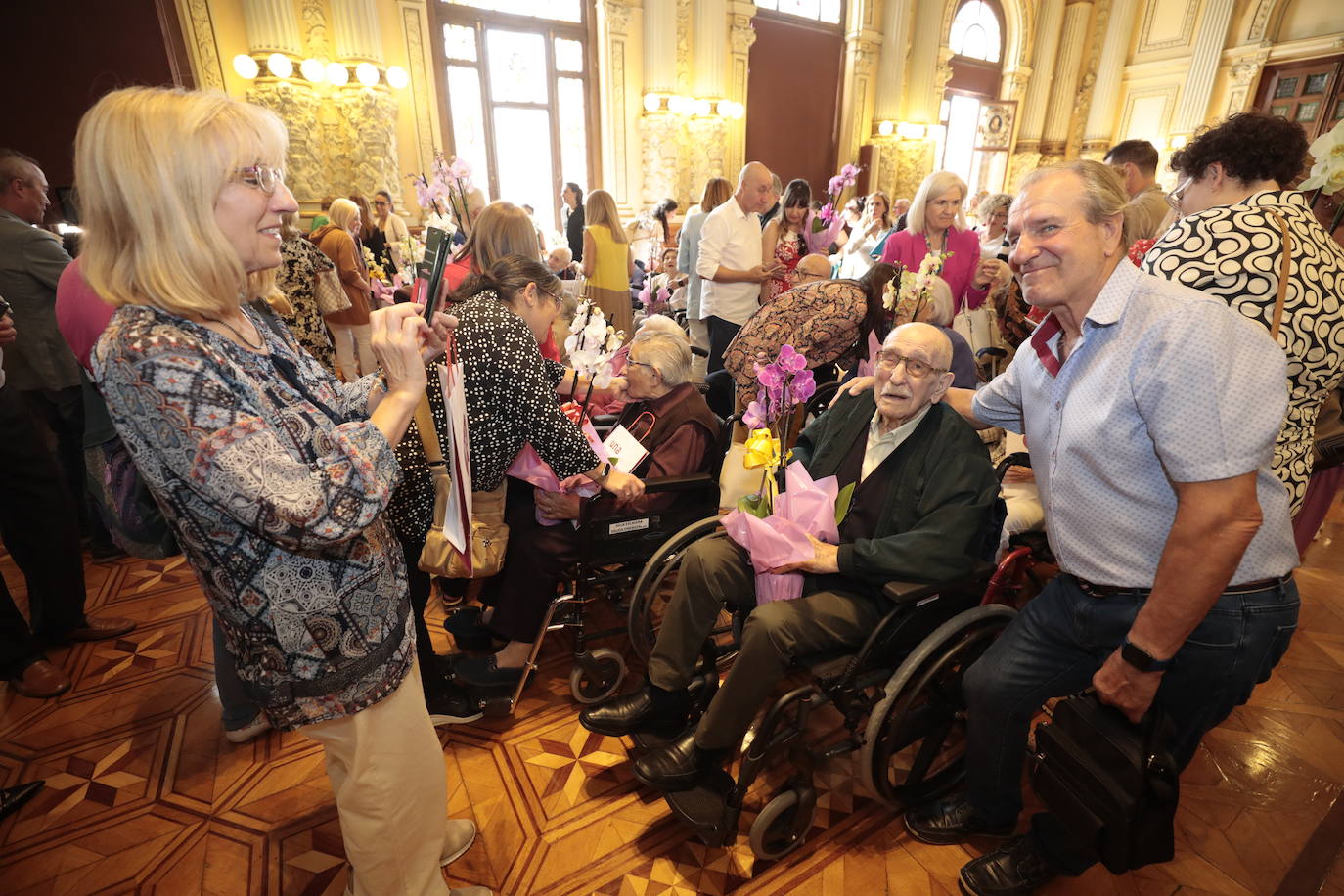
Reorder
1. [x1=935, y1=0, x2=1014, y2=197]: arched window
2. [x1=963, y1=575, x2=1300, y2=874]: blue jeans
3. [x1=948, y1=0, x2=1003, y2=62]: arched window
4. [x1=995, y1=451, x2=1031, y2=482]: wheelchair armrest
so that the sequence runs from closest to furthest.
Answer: [x1=963, y1=575, x2=1300, y2=874]: blue jeans → [x1=995, y1=451, x2=1031, y2=482]: wheelchair armrest → [x1=948, y1=0, x2=1003, y2=62]: arched window → [x1=935, y1=0, x2=1014, y2=197]: arched window

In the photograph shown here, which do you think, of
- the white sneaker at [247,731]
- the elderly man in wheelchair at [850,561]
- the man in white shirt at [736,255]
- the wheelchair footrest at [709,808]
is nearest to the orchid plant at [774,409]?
the elderly man in wheelchair at [850,561]

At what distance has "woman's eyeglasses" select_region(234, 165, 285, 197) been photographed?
88 centimetres

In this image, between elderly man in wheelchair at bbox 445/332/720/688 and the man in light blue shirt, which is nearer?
the man in light blue shirt

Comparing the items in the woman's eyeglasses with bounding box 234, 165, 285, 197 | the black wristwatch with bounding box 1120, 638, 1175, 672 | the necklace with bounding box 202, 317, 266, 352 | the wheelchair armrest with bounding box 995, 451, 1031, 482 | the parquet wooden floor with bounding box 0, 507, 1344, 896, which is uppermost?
the woman's eyeglasses with bounding box 234, 165, 285, 197

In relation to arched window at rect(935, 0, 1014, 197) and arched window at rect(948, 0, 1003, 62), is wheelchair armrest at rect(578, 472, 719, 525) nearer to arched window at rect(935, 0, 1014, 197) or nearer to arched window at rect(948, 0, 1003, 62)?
arched window at rect(935, 0, 1014, 197)

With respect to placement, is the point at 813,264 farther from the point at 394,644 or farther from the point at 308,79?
the point at 308,79

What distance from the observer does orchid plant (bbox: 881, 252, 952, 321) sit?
2283mm

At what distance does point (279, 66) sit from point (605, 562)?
22.0 ft

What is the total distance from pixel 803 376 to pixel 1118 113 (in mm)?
16029

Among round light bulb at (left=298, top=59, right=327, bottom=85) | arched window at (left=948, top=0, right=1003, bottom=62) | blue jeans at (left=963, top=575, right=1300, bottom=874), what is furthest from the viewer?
arched window at (left=948, top=0, right=1003, bottom=62)

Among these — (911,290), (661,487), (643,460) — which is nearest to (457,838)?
(661,487)

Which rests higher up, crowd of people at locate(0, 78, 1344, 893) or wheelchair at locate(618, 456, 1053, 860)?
crowd of people at locate(0, 78, 1344, 893)

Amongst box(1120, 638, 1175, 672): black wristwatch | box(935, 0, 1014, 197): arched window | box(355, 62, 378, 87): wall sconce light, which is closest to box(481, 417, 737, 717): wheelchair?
box(1120, 638, 1175, 672): black wristwatch

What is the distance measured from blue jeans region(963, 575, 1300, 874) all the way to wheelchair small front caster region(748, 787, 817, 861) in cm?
42
